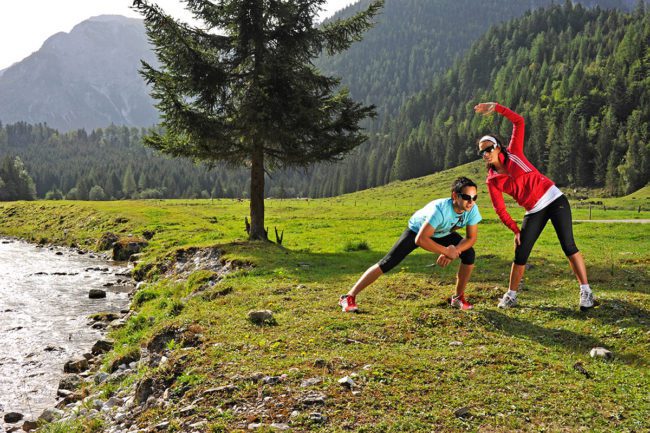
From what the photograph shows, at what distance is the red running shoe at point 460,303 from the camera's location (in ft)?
31.8

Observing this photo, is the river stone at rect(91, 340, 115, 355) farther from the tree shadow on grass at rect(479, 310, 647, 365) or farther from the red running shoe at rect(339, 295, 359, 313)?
the tree shadow on grass at rect(479, 310, 647, 365)

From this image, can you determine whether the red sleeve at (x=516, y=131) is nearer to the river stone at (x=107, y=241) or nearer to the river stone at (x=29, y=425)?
the river stone at (x=29, y=425)

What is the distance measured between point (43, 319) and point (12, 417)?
7425 millimetres

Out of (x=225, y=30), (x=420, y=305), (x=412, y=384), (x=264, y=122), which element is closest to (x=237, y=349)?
→ (x=412, y=384)

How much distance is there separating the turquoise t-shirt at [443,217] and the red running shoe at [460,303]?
1.80m

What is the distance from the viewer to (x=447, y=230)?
8.84 m

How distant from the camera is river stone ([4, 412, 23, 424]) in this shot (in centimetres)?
838

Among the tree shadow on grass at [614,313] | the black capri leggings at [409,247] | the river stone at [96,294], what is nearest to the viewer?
the tree shadow on grass at [614,313]

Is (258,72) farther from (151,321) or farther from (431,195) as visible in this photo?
(431,195)

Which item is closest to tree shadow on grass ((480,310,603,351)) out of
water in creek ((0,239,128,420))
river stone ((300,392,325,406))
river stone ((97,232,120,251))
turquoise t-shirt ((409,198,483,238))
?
turquoise t-shirt ((409,198,483,238))

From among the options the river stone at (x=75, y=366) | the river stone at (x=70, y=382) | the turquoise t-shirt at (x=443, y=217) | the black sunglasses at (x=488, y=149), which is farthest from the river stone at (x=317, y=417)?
the river stone at (x=75, y=366)

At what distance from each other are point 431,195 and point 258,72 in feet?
349

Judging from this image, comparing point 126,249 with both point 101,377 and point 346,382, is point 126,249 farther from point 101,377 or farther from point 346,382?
point 346,382

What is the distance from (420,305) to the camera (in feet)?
33.7
